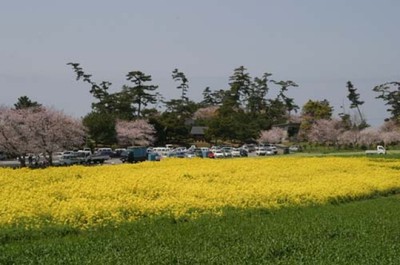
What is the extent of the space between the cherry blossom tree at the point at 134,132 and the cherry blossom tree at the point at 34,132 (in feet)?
75.3

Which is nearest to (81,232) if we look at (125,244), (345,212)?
(125,244)

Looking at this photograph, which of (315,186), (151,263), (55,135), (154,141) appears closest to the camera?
(151,263)

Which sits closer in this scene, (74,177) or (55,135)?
(74,177)

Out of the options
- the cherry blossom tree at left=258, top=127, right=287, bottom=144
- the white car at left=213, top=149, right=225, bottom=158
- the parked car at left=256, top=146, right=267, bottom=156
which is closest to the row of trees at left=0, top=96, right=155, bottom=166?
the white car at left=213, top=149, right=225, bottom=158

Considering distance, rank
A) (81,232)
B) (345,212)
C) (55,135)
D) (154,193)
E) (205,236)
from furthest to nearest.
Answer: (55,135) → (154,193) → (345,212) → (81,232) → (205,236)

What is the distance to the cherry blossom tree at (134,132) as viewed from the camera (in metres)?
76.9

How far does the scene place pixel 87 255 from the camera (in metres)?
9.62

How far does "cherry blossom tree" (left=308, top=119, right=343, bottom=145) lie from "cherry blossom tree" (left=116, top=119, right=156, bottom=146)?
83.8ft

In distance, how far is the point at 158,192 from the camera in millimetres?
17703

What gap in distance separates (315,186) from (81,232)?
10.6 metres

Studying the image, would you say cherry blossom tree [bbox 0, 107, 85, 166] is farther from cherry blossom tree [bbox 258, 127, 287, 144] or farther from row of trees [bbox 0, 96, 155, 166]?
cherry blossom tree [bbox 258, 127, 287, 144]

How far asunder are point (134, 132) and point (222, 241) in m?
66.5

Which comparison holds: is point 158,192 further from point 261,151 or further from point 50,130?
point 261,151

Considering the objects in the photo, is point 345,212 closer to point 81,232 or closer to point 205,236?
point 205,236
